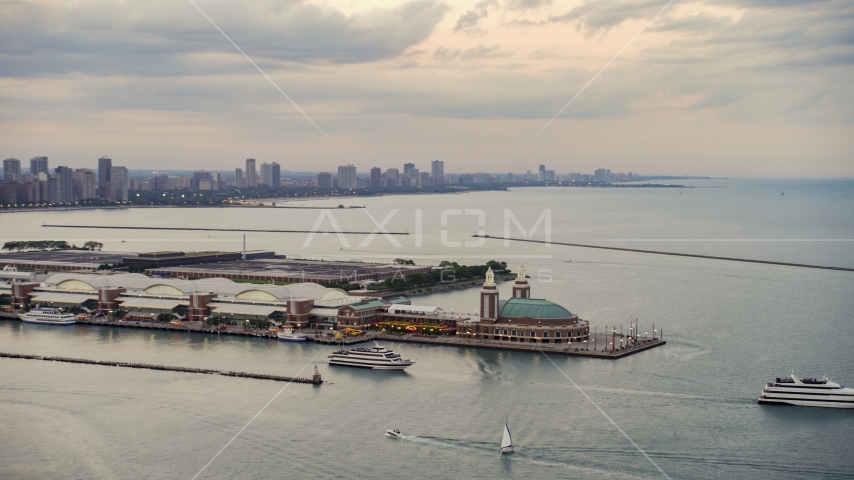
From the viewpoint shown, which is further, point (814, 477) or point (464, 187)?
point (464, 187)

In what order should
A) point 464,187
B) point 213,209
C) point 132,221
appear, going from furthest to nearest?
point 464,187
point 213,209
point 132,221

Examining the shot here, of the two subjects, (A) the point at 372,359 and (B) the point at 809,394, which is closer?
(B) the point at 809,394

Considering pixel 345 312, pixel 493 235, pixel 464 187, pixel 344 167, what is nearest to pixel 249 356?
pixel 345 312

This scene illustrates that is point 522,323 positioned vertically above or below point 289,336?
above

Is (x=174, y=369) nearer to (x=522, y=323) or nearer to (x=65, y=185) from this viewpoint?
(x=522, y=323)

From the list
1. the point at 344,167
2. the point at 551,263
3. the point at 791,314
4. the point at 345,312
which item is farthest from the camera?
the point at 344,167

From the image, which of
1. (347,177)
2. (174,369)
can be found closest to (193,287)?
(174,369)

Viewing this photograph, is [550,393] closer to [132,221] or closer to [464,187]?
[132,221]
